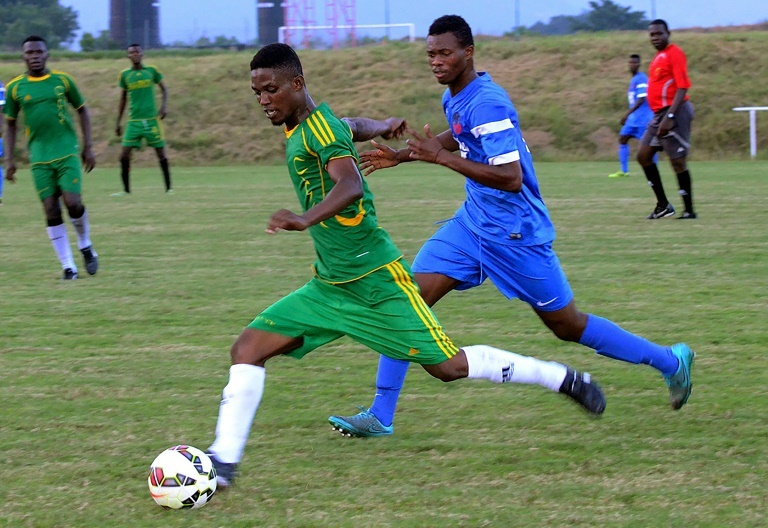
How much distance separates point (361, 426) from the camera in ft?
15.6

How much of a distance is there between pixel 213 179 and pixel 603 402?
17608 millimetres

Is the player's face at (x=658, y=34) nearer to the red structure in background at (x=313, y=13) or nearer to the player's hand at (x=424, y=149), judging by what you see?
the player's hand at (x=424, y=149)

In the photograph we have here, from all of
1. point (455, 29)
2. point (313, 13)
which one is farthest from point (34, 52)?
point (313, 13)

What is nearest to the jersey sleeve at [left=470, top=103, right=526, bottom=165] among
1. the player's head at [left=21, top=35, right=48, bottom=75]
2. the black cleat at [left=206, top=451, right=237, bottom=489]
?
the black cleat at [left=206, top=451, right=237, bottom=489]

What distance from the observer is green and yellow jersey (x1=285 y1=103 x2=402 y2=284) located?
408cm

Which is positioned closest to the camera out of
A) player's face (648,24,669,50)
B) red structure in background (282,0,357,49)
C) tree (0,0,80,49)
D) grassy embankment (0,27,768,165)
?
player's face (648,24,669,50)

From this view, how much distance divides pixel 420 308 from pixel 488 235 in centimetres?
77

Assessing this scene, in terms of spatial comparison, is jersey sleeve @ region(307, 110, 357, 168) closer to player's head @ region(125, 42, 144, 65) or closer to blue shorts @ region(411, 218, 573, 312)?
blue shorts @ region(411, 218, 573, 312)

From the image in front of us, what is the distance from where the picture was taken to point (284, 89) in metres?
4.11

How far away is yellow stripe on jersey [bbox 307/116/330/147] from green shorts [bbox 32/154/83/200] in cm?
566

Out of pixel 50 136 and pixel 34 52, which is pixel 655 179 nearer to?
pixel 50 136

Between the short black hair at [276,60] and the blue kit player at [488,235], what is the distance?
0.67 meters

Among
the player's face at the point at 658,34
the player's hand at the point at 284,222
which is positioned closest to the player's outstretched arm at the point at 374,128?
the player's hand at the point at 284,222

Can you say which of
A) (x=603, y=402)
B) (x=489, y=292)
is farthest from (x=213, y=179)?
(x=603, y=402)
